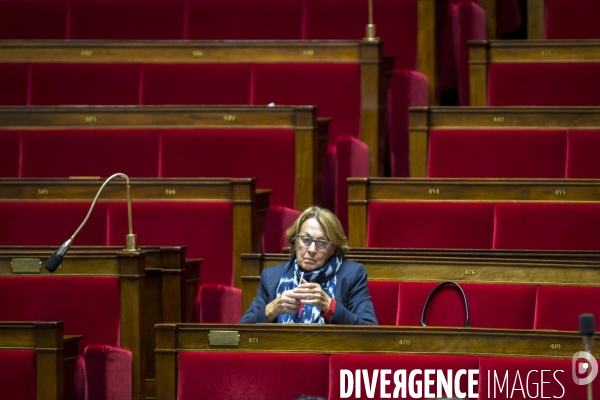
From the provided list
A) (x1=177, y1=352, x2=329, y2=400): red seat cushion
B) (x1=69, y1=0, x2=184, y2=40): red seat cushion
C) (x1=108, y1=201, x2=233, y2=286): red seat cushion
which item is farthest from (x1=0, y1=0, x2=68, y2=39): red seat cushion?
(x1=177, y1=352, x2=329, y2=400): red seat cushion

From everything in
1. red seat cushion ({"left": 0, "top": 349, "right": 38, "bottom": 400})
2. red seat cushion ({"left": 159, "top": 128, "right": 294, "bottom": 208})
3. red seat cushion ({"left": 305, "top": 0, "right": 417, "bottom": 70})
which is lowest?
red seat cushion ({"left": 0, "top": 349, "right": 38, "bottom": 400})

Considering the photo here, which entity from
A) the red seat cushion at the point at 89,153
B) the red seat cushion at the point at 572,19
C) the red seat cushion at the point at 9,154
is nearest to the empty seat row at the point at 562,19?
the red seat cushion at the point at 572,19

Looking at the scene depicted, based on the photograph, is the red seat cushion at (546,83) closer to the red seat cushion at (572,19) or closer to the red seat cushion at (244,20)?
the red seat cushion at (572,19)

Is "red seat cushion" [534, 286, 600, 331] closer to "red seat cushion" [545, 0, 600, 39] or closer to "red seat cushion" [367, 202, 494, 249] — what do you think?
"red seat cushion" [367, 202, 494, 249]

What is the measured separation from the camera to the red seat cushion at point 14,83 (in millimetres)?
1220

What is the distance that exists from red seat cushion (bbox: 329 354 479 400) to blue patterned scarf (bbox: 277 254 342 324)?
12 cm

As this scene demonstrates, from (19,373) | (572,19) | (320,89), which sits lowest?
(19,373)

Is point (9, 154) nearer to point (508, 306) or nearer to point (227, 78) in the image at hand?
point (227, 78)

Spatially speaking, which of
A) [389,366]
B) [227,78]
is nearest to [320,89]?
[227,78]

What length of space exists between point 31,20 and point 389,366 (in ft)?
2.71

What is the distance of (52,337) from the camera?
783 mm

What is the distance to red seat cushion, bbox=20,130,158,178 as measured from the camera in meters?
1.08

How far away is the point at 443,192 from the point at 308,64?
0.87ft

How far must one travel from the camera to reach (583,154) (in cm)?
103
